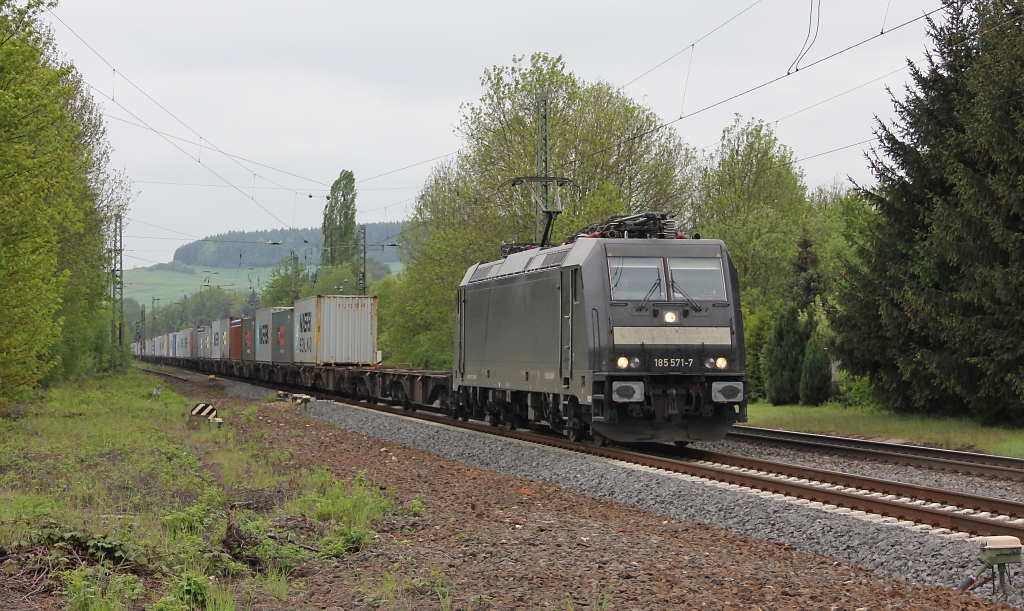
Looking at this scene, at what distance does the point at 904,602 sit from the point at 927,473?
698 centimetres

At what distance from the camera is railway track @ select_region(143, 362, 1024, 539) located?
898 centimetres

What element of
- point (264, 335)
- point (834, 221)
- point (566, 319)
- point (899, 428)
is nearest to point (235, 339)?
point (264, 335)

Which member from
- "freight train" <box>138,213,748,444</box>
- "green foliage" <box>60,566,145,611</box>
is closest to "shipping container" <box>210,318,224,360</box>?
"freight train" <box>138,213,748,444</box>

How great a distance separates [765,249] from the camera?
42938 millimetres

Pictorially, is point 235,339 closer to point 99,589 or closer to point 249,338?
point 249,338

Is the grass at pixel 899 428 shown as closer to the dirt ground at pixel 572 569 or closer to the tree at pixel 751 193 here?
the dirt ground at pixel 572 569

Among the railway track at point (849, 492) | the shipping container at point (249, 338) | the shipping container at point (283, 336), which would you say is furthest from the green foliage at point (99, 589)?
the shipping container at point (249, 338)

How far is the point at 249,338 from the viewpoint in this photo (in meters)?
49.2

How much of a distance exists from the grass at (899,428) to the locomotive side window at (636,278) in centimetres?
556

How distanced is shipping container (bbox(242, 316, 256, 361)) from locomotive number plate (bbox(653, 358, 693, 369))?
3597cm

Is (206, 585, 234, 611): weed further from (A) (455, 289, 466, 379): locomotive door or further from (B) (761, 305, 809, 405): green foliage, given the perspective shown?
(B) (761, 305, 809, 405): green foliage

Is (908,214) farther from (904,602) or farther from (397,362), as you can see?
(397,362)

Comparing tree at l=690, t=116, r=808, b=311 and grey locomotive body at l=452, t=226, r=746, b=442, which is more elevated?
tree at l=690, t=116, r=808, b=311

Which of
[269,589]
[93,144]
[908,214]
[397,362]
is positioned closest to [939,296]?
[908,214]
